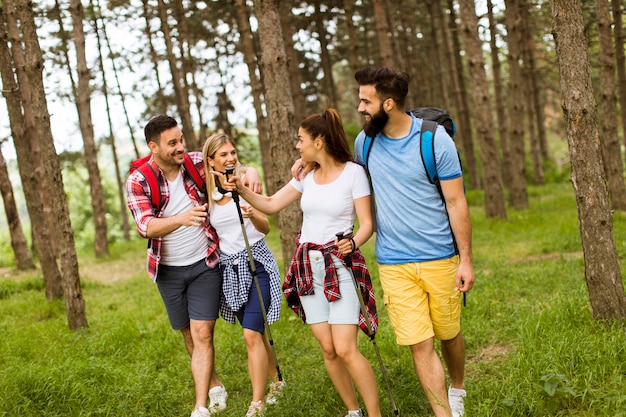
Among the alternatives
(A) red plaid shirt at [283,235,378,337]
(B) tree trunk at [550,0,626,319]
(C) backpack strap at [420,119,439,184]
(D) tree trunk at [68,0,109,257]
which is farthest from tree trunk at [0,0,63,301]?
(B) tree trunk at [550,0,626,319]

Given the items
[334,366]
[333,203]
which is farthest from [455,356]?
[333,203]

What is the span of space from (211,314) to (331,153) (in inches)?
72.2

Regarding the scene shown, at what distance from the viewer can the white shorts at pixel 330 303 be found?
4625 mm

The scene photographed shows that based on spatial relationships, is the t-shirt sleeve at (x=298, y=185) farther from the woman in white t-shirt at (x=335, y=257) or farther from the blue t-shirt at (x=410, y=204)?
the blue t-shirt at (x=410, y=204)

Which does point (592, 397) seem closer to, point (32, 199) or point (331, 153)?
point (331, 153)

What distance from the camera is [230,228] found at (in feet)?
17.9

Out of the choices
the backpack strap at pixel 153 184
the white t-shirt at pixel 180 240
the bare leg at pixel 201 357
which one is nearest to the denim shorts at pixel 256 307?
the bare leg at pixel 201 357

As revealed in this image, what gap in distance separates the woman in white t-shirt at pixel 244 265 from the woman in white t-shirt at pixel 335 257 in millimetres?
670

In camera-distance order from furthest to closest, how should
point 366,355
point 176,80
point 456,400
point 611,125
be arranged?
1. point 176,80
2. point 611,125
3. point 366,355
4. point 456,400

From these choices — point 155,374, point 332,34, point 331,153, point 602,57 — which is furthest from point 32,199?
point 332,34

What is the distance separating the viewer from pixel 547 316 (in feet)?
20.1

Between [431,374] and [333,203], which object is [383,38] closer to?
[333,203]

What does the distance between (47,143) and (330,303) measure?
17.4ft

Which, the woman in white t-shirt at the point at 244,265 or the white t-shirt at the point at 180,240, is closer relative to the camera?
the woman in white t-shirt at the point at 244,265
